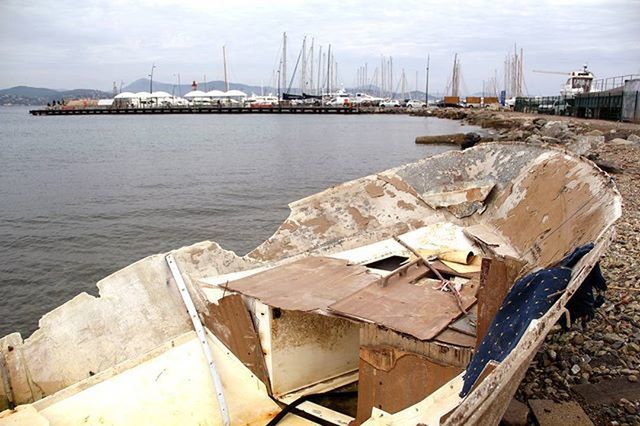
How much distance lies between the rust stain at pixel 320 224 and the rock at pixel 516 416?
332 cm

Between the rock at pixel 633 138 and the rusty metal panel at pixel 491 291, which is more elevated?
the rusty metal panel at pixel 491 291

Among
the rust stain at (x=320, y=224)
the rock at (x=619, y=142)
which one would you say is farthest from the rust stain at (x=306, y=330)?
the rock at (x=619, y=142)

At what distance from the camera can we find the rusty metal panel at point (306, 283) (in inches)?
162

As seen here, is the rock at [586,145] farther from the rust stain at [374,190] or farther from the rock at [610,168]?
the rust stain at [374,190]

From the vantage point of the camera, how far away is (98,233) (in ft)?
41.6

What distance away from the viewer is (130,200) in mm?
16609

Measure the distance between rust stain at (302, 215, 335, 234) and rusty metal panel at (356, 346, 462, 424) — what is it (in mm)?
2801

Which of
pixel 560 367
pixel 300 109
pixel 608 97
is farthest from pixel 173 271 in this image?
pixel 300 109

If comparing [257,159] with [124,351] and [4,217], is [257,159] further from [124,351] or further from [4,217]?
[124,351]

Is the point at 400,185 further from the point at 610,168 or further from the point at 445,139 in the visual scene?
the point at 445,139

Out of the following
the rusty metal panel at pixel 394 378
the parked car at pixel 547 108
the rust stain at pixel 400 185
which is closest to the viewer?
the rusty metal panel at pixel 394 378

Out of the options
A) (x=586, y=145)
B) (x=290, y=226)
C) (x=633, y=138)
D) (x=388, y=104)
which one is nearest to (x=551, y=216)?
(x=290, y=226)

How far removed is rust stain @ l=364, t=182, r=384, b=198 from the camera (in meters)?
6.80

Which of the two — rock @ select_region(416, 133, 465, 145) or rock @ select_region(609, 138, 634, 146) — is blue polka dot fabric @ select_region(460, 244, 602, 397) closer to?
rock @ select_region(609, 138, 634, 146)
